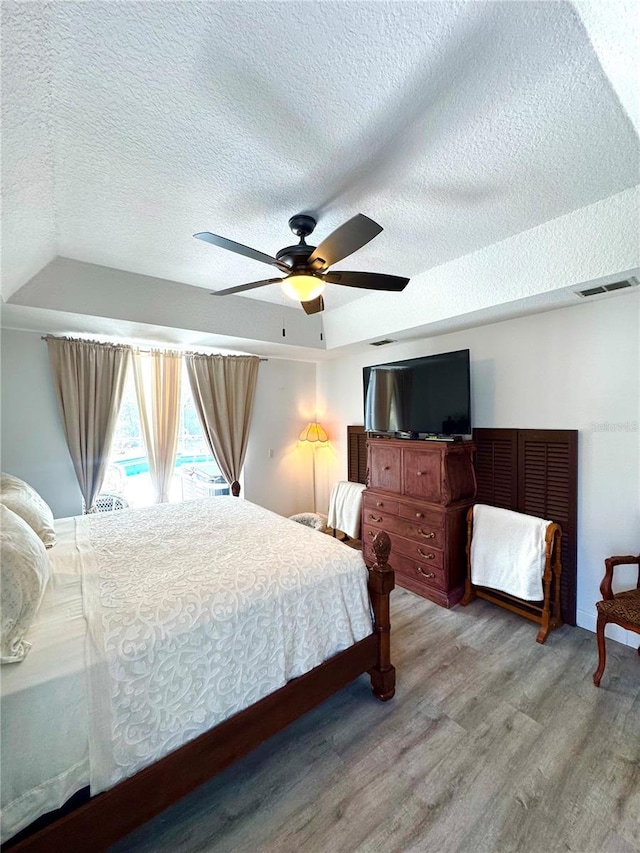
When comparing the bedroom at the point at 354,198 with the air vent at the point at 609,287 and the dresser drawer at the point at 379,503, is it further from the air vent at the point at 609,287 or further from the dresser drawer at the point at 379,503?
the dresser drawer at the point at 379,503

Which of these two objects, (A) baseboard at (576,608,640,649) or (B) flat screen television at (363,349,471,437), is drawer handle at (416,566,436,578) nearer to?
(A) baseboard at (576,608,640,649)

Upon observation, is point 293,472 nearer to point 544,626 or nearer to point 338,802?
point 544,626

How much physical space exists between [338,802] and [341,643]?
573 millimetres

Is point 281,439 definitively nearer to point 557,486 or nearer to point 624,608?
point 557,486

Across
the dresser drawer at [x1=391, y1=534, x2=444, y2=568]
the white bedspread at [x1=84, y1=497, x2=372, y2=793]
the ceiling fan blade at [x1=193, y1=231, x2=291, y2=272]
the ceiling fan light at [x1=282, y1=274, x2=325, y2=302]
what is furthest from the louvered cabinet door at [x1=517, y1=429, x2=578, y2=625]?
the ceiling fan blade at [x1=193, y1=231, x2=291, y2=272]

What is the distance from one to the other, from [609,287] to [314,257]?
195cm

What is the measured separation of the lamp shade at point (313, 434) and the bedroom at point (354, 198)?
1412 millimetres

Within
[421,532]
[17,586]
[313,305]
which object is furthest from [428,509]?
[17,586]

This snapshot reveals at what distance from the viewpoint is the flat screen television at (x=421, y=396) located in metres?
2.89

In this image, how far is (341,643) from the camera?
180 centimetres

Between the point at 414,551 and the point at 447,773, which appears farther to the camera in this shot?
the point at 414,551

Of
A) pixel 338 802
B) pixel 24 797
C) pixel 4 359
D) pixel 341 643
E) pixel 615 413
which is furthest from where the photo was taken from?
pixel 4 359

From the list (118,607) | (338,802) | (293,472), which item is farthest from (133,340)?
(338,802)

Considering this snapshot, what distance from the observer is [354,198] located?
186cm
